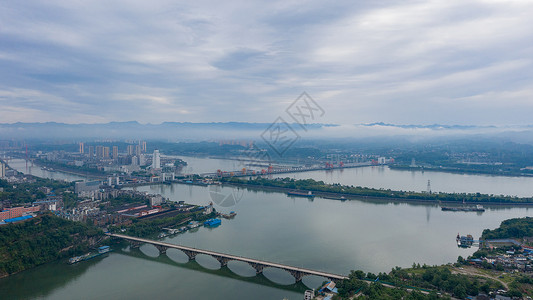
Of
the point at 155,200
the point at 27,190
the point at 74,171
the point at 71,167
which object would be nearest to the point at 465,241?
the point at 155,200

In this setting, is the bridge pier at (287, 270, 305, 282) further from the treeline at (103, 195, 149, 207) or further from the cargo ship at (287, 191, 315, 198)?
the cargo ship at (287, 191, 315, 198)

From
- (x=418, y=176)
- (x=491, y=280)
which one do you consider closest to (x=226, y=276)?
(x=491, y=280)

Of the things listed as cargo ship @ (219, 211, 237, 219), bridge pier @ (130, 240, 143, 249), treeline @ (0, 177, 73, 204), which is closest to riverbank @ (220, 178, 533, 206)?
cargo ship @ (219, 211, 237, 219)

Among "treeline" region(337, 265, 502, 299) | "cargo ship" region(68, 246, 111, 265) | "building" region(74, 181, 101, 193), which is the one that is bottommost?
"cargo ship" region(68, 246, 111, 265)

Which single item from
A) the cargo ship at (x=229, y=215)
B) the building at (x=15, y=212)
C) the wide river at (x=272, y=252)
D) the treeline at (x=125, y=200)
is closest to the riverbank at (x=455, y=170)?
the wide river at (x=272, y=252)

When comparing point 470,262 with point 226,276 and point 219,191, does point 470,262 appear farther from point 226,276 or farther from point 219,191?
point 219,191

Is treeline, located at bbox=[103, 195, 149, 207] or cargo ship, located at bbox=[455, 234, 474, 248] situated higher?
treeline, located at bbox=[103, 195, 149, 207]
